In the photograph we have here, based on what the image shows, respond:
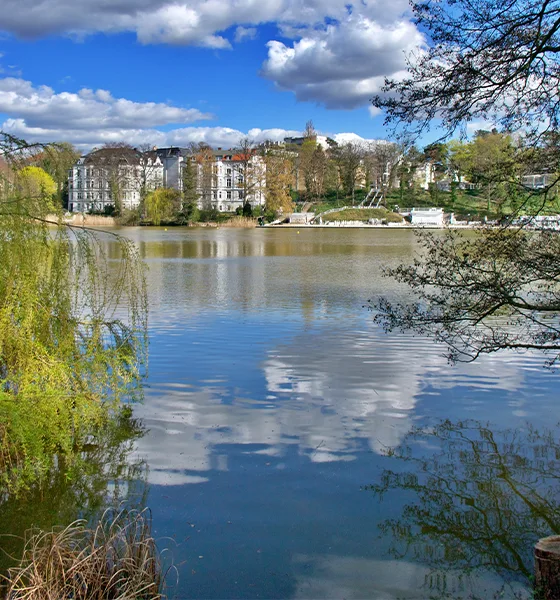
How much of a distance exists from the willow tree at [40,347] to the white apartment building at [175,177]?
210 ft

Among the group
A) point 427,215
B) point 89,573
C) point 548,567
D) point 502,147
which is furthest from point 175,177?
point 548,567

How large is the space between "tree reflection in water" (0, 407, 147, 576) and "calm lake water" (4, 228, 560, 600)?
0.29 ft

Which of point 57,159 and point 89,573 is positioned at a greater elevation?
point 57,159

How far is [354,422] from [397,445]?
792mm

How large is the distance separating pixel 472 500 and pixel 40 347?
3948 millimetres

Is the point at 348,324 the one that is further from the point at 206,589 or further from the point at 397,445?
the point at 206,589

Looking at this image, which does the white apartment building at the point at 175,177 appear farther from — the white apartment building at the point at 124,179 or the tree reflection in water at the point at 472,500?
the tree reflection in water at the point at 472,500

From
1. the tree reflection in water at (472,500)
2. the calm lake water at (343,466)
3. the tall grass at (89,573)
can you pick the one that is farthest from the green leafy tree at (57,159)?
the tree reflection in water at (472,500)

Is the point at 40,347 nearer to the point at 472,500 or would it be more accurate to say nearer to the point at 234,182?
the point at 472,500

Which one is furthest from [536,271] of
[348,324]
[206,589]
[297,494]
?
[348,324]

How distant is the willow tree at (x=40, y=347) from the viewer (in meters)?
5.09

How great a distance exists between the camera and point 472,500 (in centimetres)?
571

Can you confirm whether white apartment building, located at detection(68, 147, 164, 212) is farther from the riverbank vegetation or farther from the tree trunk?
the tree trunk

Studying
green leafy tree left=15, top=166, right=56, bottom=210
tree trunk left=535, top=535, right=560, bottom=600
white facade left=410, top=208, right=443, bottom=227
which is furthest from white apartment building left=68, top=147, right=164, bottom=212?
tree trunk left=535, top=535, right=560, bottom=600
